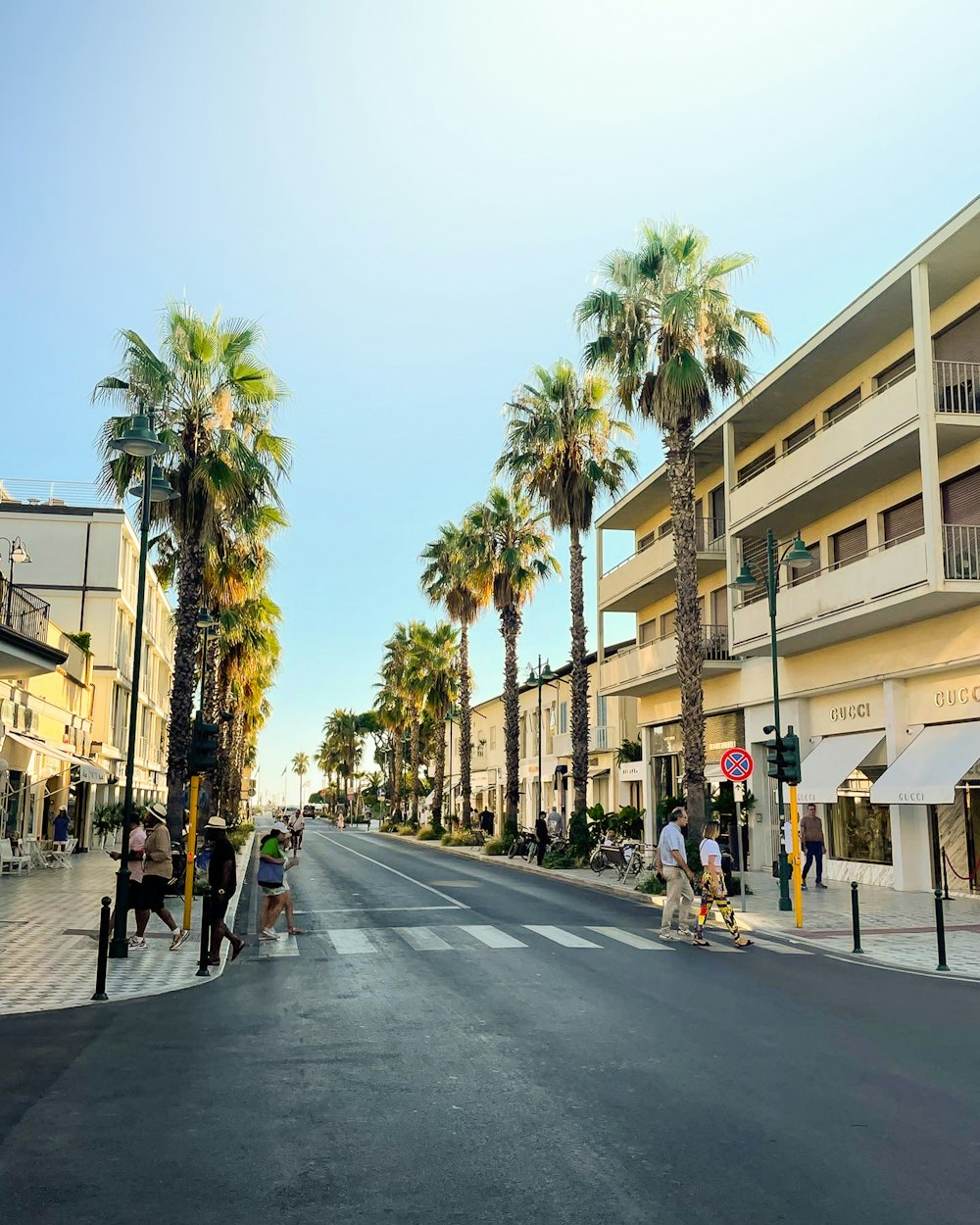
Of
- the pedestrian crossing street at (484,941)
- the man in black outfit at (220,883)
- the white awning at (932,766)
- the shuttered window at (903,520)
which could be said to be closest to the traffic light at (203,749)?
the man in black outfit at (220,883)

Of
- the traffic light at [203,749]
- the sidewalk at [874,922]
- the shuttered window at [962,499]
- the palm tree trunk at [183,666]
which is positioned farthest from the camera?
the palm tree trunk at [183,666]

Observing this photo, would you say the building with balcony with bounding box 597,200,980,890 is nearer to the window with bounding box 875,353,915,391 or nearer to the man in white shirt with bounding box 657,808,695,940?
the window with bounding box 875,353,915,391

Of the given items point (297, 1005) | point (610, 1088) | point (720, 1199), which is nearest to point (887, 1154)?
point (720, 1199)

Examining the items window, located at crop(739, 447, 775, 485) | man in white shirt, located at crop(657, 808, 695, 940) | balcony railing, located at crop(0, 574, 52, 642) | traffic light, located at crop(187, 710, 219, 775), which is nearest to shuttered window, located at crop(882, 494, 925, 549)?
window, located at crop(739, 447, 775, 485)

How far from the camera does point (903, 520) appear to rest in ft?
79.3

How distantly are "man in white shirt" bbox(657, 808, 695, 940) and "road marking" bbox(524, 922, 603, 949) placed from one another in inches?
53.7

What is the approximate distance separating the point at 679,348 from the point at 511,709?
19406mm

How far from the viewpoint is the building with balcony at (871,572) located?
68.5 feet

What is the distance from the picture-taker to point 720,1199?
200 inches

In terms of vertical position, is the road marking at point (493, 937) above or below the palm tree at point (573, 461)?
below

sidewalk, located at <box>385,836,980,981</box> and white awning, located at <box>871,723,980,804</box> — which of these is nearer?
sidewalk, located at <box>385,836,980,981</box>

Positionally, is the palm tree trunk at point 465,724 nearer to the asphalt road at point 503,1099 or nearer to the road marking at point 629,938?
the road marking at point 629,938

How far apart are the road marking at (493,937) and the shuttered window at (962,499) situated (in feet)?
41.0

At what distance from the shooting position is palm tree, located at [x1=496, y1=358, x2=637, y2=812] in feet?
109
